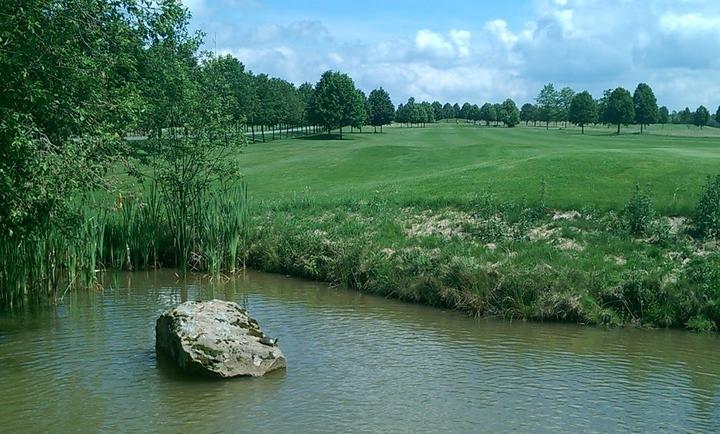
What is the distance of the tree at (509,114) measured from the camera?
145875 mm

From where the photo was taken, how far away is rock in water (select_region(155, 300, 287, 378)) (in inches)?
459

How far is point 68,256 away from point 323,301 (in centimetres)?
664

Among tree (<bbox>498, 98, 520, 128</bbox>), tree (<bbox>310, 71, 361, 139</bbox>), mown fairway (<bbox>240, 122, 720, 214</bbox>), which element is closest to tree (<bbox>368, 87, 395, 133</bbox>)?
tree (<bbox>310, 71, 361, 139</bbox>)

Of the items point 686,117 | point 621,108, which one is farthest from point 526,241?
point 686,117

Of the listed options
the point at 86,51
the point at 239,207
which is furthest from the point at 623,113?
the point at 86,51

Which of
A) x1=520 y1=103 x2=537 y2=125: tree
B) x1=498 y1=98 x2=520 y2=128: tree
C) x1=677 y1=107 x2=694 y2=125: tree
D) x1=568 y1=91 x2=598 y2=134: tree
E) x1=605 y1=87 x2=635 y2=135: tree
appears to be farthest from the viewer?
x1=520 y1=103 x2=537 y2=125: tree

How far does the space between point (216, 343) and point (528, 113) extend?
164 metres

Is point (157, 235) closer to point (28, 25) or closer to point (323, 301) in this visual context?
point (323, 301)

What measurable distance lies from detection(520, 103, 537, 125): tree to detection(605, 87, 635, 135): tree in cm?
6290

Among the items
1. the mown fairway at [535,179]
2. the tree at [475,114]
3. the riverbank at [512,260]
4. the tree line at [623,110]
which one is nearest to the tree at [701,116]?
the tree line at [623,110]

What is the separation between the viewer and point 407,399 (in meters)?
10.9

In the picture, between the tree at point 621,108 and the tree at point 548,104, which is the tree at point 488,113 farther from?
the tree at point 621,108

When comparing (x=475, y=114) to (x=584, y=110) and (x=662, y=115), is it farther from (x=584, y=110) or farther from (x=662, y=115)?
(x=584, y=110)

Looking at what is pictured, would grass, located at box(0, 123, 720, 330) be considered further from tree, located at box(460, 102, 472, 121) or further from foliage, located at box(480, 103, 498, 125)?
tree, located at box(460, 102, 472, 121)
